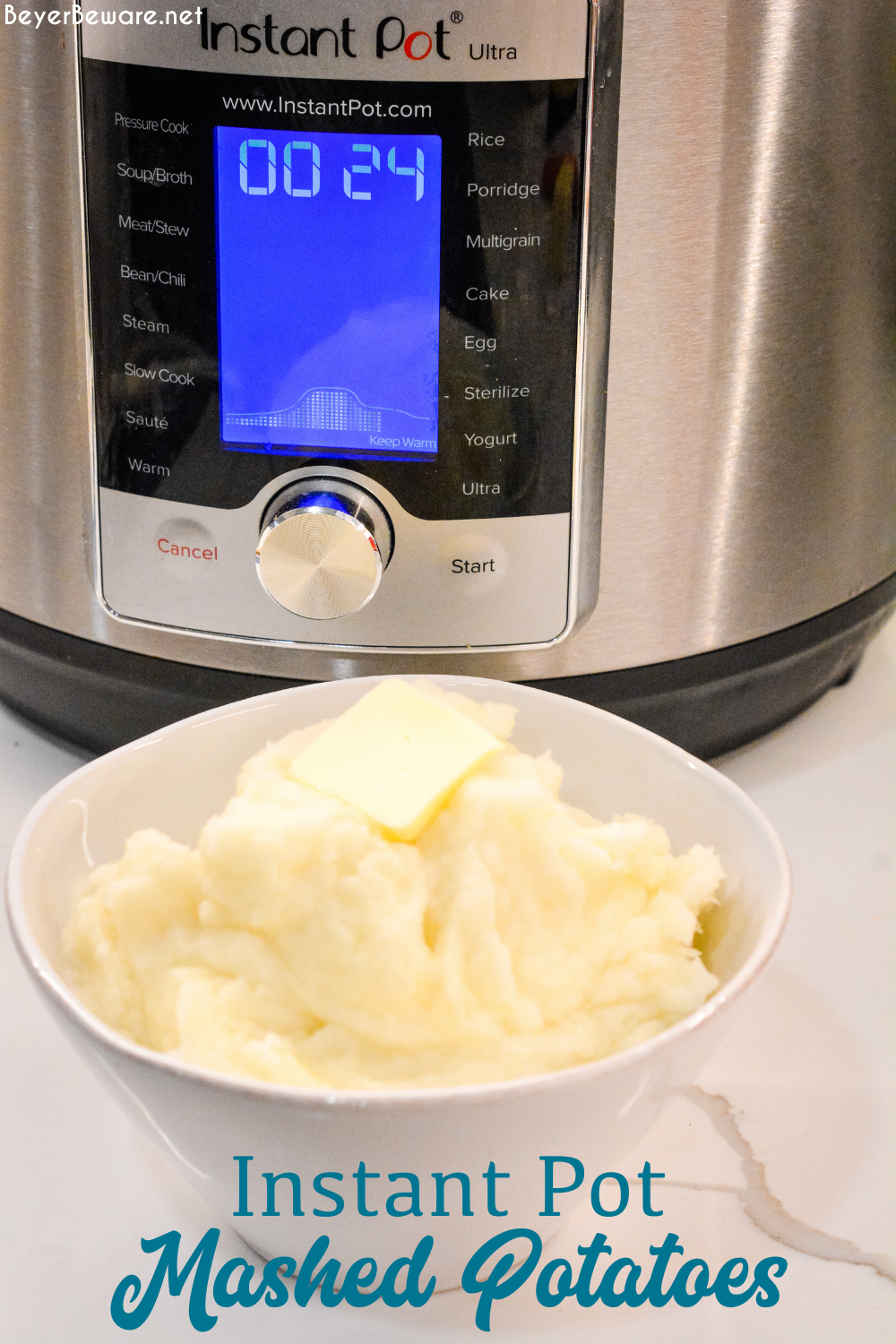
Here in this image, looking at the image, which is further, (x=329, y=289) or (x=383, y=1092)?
(x=329, y=289)

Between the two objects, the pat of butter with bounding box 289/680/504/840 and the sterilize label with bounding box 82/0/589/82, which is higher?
the sterilize label with bounding box 82/0/589/82

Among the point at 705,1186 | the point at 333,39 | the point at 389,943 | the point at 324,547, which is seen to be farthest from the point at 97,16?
the point at 705,1186

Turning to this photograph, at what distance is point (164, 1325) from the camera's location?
0.39 meters

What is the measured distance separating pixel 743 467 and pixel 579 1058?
0.90ft

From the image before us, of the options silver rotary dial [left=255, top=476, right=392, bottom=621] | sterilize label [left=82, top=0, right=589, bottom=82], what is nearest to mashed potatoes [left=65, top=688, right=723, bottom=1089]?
silver rotary dial [left=255, top=476, right=392, bottom=621]

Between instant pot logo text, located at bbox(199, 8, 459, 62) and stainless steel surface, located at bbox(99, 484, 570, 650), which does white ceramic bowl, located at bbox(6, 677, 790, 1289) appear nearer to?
stainless steel surface, located at bbox(99, 484, 570, 650)

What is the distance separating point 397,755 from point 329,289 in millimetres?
189

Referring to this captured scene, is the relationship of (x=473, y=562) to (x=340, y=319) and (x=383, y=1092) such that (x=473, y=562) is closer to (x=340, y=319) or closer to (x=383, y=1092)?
(x=340, y=319)

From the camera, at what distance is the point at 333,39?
450mm

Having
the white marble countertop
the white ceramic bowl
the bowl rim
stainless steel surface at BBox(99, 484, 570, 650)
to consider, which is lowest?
the white marble countertop

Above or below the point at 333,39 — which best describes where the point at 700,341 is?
below

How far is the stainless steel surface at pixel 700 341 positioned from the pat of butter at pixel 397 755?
133 millimetres

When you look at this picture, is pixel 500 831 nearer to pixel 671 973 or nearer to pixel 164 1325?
pixel 671 973

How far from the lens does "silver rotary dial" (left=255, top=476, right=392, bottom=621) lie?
51 centimetres
